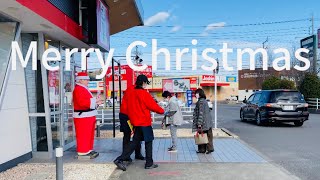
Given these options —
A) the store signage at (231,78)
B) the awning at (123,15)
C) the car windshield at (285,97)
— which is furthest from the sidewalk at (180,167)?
the store signage at (231,78)

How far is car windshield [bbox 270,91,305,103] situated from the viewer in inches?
A: 738

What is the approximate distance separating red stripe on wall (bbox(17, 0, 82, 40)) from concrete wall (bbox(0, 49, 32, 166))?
1.43m

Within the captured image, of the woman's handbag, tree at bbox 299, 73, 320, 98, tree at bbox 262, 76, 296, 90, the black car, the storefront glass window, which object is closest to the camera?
the storefront glass window

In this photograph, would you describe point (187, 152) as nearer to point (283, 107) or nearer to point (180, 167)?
point (180, 167)

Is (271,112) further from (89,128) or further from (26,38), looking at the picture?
(26,38)

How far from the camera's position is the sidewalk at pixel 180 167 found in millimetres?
8008

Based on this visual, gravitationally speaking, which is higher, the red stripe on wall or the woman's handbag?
the red stripe on wall

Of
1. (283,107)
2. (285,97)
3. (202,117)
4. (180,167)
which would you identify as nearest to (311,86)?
(285,97)

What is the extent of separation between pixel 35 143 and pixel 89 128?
1.47 m

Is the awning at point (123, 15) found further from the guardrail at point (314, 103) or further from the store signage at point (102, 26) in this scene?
the guardrail at point (314, 103)

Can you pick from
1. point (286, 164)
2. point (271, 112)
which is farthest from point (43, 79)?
point (271, 112)

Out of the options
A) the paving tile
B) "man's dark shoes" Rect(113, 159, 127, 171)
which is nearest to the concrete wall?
the paving tile

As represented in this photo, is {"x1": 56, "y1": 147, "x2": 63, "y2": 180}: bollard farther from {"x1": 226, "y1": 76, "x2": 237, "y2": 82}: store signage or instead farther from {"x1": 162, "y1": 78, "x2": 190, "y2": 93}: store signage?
{"x1": 226, "y1": 76, "x2": 237, "y2": 82}: store signage

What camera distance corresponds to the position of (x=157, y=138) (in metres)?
14.0
